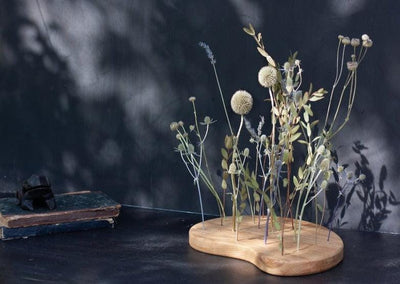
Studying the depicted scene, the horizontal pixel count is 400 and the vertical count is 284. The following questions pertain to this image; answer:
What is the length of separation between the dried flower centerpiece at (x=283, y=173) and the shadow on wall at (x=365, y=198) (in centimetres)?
3

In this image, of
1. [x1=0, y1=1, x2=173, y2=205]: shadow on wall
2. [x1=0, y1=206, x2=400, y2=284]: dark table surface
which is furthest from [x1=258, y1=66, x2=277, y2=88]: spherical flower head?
[x1=0, y1=1, x2=173, y2=205]: shadow on wall

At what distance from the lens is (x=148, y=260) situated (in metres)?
1.41

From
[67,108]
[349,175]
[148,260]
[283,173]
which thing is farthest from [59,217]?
[349,175]

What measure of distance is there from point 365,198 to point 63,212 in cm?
71

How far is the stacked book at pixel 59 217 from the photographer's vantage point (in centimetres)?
152

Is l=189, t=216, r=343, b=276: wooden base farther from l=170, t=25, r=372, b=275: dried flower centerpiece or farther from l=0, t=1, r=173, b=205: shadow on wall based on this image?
l=0, t=1, r=173, b=205: shadow on wall

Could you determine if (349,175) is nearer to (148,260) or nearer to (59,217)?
(148,260)

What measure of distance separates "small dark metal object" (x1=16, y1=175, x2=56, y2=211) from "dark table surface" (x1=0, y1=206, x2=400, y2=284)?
0.08 m

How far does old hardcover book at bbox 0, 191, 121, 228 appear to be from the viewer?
1520 millimetres

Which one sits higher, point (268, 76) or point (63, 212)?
Answer: point (268, 76)

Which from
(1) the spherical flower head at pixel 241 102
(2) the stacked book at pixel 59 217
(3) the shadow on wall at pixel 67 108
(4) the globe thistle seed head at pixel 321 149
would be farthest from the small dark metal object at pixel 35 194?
(4) the globe thistle seed head at pixel 321 149

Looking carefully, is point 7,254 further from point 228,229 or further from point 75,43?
point 75,43

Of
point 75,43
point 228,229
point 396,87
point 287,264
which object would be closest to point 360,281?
point 287,264

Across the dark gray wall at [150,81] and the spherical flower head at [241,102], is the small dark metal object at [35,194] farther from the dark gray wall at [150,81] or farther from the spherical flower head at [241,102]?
the spherical flower head at [241,102]
